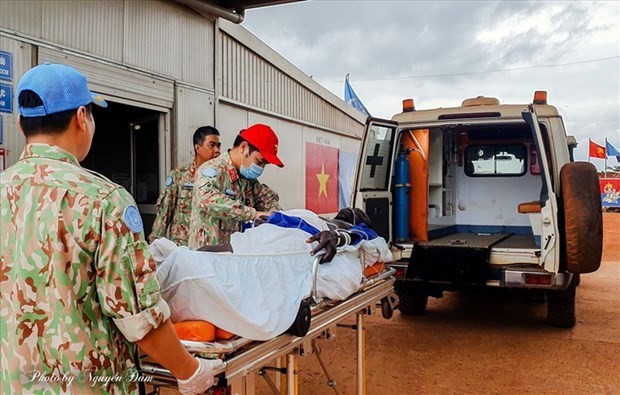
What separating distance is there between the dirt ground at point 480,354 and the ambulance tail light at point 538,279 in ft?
2.17

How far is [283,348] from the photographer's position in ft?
6.95

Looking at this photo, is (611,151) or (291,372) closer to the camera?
(291,372)

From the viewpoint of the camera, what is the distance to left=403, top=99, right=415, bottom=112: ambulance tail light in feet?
18.9

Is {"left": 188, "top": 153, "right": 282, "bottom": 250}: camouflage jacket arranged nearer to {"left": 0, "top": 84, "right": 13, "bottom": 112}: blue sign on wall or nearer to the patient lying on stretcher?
the patient lying on stretcher

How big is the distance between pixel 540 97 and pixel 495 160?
81.9 inches

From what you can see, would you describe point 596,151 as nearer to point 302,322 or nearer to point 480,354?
point 480,354

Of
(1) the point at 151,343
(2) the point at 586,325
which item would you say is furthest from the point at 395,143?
(1) the point at 151,343

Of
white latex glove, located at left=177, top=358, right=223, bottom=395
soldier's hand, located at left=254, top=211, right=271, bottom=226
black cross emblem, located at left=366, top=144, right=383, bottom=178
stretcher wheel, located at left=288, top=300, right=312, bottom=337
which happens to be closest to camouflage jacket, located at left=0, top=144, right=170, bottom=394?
white latex glove, located at left=177, top=358, right=223, bottom=395

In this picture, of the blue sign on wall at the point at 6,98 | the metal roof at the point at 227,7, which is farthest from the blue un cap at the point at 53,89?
the metal roof at the point at 227,7

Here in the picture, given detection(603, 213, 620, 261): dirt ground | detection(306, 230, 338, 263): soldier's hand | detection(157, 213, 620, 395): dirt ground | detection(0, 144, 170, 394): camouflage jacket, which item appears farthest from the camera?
detection(603, 213, 620, 261): dirt ground

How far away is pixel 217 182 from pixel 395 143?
2.68 meters

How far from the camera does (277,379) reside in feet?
11.3

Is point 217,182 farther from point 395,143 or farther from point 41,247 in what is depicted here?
point 395,143

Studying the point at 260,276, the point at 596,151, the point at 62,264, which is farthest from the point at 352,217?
the point at 596,151
